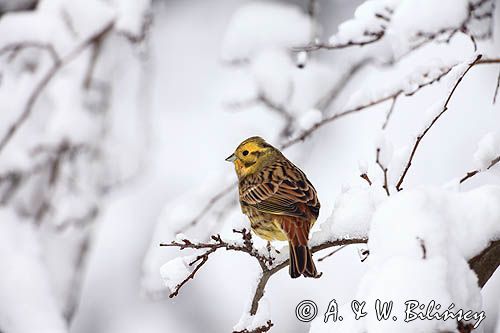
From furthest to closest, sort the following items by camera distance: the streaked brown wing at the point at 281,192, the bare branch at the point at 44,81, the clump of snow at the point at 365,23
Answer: the bare branch at the point at 44,81
the clump of snow at the point at 365,23
the streaked brown wing at the point at 281,192

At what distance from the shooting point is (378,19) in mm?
3195

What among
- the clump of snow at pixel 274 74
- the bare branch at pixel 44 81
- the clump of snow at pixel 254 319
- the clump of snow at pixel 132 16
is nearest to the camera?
the clump of snow at pixel 254 319

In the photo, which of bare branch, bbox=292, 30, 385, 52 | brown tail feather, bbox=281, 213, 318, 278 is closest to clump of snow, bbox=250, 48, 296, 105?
bare branch, bbox=292, 30, 385, 52

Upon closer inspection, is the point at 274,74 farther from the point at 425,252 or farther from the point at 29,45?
the point at 425,252

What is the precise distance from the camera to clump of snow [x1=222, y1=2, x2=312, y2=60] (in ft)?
17.9

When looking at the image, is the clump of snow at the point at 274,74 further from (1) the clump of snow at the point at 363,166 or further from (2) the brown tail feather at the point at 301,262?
(1) the clump of snow at the point at 363,166

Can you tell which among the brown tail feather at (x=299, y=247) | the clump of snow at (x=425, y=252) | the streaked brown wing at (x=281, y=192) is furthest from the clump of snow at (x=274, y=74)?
the clump of snow at (x=425, y=252)

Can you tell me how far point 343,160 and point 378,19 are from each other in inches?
111

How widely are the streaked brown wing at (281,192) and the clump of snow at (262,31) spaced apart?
7.13ft

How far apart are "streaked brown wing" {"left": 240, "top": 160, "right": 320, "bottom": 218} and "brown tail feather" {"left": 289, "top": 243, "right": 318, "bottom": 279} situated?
296 millimetres

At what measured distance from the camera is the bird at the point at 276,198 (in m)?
2.68

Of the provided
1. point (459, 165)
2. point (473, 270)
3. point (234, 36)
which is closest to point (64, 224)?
point (234, 36)

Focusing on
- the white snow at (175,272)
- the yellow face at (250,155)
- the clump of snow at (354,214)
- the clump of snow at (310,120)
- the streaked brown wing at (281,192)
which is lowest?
the white snow at (175,272)

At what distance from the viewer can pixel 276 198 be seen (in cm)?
307
